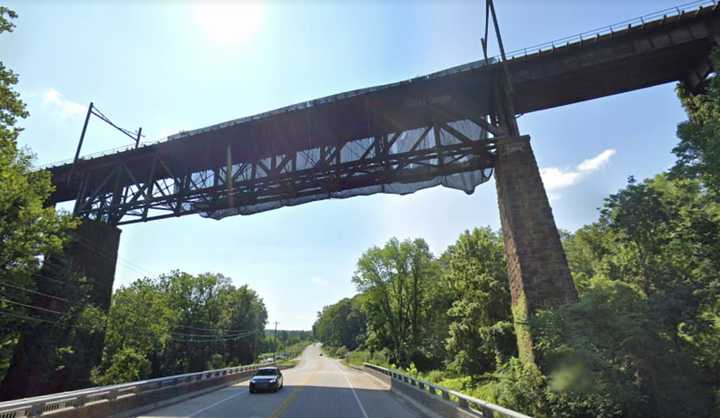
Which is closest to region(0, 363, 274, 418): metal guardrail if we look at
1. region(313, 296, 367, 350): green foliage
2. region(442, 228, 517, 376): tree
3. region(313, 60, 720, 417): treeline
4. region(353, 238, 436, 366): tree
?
region(313, 60, 720, 417): treeline

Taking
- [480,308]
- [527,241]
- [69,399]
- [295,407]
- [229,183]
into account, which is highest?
[229,183]

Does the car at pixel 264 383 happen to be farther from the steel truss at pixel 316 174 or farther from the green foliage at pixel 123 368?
the green foliage at pixel 123 368

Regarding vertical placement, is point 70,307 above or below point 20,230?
below

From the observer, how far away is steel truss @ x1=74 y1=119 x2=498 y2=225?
1675 centimetres

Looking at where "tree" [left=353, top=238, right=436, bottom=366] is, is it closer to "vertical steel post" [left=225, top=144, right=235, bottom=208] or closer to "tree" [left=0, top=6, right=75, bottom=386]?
"vertical steel post" [left=225, top=144, right=235, bottom=208]

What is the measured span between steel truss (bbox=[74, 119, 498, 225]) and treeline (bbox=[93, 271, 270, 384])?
28081 millimetres

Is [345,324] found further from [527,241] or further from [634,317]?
[634,317]

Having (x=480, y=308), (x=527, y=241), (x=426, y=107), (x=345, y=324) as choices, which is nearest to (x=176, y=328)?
(x=480, y=308)

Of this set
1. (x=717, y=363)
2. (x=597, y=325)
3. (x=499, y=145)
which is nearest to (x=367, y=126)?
(x=499, y=145)

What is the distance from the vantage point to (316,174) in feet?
60.3

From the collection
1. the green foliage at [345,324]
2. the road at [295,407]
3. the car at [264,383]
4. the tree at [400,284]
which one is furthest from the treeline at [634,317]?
the green foliage at [345,324]

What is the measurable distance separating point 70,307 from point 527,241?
75.8ft

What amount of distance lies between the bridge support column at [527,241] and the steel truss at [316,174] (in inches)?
63.6

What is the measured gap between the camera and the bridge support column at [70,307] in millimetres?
17047
